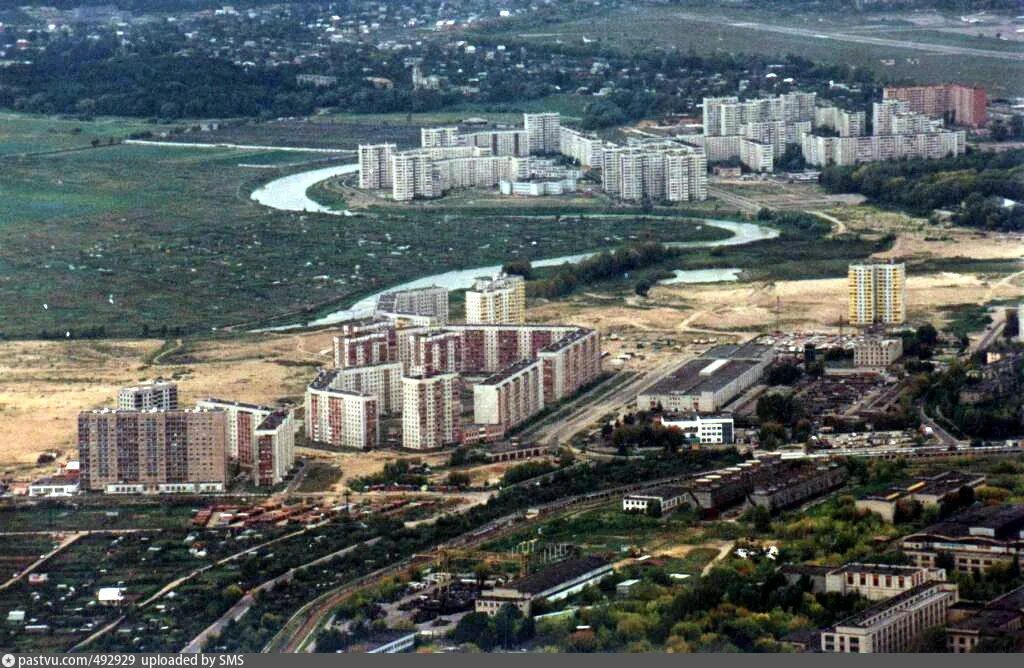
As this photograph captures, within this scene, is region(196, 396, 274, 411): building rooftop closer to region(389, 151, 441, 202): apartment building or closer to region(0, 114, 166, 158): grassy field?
region(389, 151, 441, 202): apartment building

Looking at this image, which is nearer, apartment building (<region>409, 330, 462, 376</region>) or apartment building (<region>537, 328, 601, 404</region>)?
apartment building (<region>537, 328, 601, 404</region>)

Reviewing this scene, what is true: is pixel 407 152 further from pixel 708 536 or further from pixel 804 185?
pixel 708 536

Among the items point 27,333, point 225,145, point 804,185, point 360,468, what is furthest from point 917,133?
point 360,468

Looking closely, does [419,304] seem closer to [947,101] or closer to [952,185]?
[952,185]

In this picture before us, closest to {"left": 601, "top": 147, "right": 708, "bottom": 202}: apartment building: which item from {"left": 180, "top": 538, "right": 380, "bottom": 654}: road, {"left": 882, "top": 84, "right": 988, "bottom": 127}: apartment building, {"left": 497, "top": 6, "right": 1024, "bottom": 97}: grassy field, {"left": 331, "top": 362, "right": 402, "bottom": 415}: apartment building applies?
{"left": 882, "top": 84, "right": 988, "bottom": 127}: apartment building

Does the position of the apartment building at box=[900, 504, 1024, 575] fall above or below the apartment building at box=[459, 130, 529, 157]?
above
